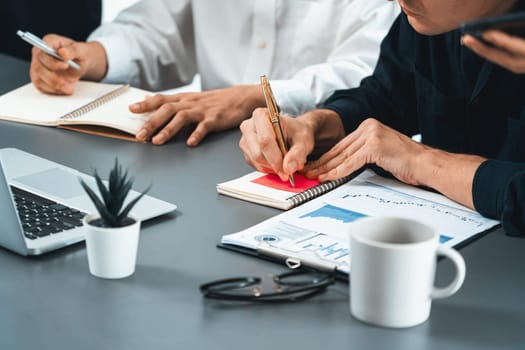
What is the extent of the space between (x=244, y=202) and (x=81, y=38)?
6.43 feet

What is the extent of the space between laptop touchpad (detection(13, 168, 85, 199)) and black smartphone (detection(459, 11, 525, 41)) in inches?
29.8

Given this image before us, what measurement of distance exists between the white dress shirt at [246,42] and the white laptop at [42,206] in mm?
794

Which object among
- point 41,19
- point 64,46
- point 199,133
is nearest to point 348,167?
point 199,133

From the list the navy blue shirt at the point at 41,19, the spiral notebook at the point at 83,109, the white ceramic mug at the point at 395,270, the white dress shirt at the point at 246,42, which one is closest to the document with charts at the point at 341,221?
the white ceramic mug at the point at 395,270

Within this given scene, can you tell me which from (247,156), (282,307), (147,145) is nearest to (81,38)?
(147,145)

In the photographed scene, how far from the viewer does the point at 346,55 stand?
2.26m

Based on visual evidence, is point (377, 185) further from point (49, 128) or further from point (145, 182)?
point (49, 128)

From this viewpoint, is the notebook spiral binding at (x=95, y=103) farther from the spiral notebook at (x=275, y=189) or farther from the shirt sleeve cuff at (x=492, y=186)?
the shirt sleeve cuff at (x=492, y=186)

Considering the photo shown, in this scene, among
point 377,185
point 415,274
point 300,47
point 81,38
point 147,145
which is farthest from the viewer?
point 81,38

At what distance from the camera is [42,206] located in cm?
135

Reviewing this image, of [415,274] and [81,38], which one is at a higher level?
[415,274]

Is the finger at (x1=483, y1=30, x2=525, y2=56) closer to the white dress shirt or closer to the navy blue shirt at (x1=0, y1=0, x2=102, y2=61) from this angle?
the white dress shirt

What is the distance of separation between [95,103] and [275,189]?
680 mm

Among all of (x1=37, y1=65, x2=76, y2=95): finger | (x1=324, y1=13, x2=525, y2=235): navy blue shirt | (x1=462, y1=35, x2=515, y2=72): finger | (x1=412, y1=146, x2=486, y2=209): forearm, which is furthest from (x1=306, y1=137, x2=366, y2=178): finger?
(x1=37, y1=65, x2=76, y2=95): finger
